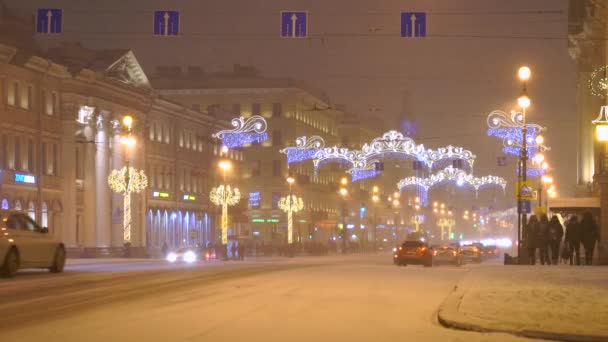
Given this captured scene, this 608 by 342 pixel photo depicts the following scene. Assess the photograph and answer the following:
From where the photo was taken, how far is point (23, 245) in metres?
26.6

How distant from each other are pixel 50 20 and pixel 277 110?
8404cm

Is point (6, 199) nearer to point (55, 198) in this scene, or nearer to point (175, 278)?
point (55, 198)

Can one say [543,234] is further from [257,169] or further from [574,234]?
[257,169]

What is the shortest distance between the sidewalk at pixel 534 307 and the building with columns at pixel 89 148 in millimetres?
41140

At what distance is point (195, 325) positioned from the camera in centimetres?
1516

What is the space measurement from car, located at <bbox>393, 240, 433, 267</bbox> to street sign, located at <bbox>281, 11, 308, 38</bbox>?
60.8ft

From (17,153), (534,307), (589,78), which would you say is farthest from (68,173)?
(534,307)

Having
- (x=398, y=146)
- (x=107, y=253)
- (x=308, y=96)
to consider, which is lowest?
(x=107, y=253)

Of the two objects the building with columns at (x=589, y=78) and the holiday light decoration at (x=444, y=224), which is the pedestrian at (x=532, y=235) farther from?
the holiday light decoration at (x=444, y=224)

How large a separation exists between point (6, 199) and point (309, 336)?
46.5 meters

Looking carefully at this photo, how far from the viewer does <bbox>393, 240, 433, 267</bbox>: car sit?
4559 centimetres

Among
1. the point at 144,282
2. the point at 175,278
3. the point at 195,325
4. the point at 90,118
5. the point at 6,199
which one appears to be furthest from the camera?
the point at 90,118

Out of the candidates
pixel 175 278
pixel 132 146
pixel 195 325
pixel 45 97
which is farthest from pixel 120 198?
pixel 195 325

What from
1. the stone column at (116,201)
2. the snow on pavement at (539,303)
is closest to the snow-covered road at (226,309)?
the snow on pavement at (539,303)
